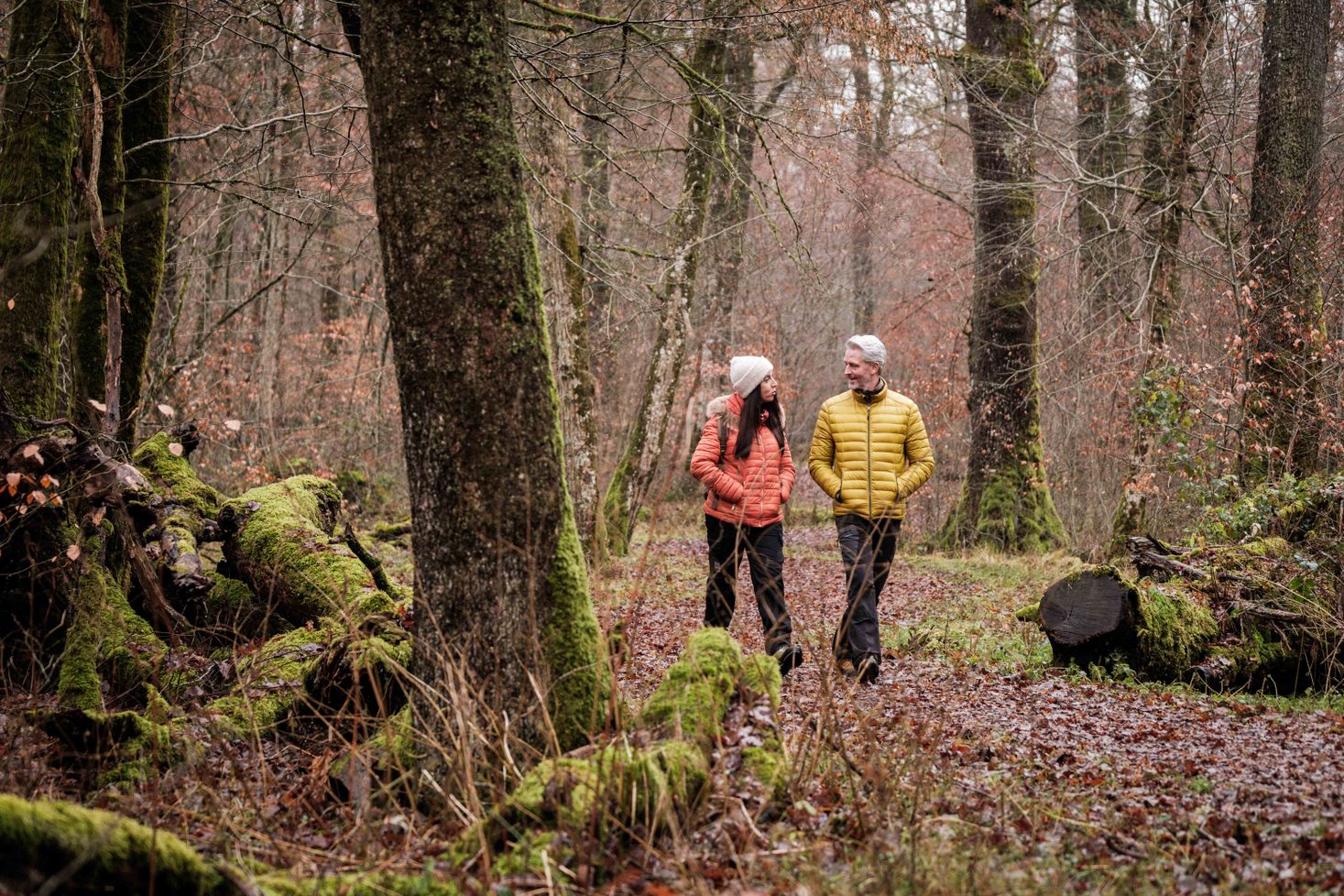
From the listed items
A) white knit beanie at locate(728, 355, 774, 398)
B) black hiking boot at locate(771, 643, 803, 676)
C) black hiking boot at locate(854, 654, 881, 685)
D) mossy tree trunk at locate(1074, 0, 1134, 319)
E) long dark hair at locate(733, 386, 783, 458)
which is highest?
mossy tree trunk at locate(1074, 0, 1134, 319)

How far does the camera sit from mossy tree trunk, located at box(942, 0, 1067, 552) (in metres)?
14.6

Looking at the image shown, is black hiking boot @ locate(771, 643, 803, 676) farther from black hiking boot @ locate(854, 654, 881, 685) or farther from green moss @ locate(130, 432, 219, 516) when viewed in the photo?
green moss @ locate(130, 432, 219, 516)

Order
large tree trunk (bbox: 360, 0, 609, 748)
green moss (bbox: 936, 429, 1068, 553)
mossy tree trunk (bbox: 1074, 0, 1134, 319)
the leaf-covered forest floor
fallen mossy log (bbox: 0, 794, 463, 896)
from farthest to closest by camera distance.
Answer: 1. mossy tree trunk (bbox: 1074, 0, 1134, 319)
2. green moss (bbox: 936, 429, 1068, 553)
3. large tree trunk (bbox: 360, 0, 609, 748)
4. the leaf-covered forest floor
5. fallen mossy log (bbox: 0, 794, 463, 896)

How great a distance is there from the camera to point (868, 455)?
7.11 meters

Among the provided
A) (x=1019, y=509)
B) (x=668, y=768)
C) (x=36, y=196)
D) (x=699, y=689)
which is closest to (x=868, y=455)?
(x=699, y=689)

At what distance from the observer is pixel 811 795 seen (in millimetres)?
4125

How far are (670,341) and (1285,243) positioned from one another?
7.00m

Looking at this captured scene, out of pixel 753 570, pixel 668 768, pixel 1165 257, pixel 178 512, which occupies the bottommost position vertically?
pixel 668 768

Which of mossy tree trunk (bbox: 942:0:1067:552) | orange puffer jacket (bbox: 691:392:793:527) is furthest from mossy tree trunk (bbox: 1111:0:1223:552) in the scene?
orange puffer jacket (bbox: 691:392:793:527)

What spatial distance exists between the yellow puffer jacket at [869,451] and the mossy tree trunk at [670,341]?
6428 mm

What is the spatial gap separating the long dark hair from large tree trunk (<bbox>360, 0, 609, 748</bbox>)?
279cm

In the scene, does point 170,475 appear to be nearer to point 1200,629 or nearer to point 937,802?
point 937,802

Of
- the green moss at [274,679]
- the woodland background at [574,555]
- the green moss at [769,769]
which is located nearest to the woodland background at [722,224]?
the woodland background at [574,555]

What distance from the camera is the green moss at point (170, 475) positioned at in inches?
296
